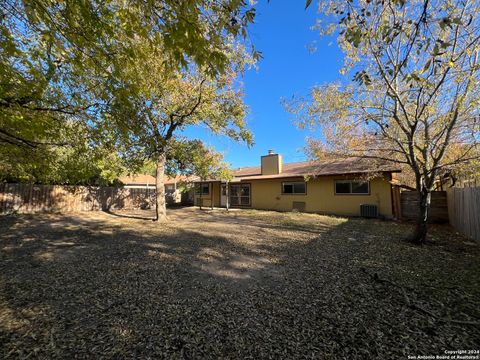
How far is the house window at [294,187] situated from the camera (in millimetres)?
16250

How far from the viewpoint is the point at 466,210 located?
26.5ft

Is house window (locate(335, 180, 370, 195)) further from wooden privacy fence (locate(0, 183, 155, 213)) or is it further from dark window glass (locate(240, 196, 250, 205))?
wooden privacy fence (locate(0, 183, 155, 213))

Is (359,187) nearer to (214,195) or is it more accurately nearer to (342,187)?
(342,187)

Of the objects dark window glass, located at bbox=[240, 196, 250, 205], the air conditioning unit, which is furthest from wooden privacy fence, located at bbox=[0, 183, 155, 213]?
the air conditioning unit

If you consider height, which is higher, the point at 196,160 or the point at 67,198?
the point at 196,160

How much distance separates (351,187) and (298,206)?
369 cm

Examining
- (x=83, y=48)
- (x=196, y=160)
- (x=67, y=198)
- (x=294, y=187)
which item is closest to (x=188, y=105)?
(x=196, y=160)

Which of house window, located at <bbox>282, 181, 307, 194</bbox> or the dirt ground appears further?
house window, located at <bbox>282, 181, 307, 194</bbox>

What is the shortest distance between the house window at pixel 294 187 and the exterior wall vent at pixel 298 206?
2.44ft

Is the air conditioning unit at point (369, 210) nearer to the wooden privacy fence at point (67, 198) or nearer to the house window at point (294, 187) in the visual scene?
the house window at point (294, 187)

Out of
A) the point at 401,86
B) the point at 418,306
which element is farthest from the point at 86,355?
the point at 401,86

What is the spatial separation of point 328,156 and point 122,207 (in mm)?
16406

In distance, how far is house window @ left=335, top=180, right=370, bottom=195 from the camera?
13.5 meters

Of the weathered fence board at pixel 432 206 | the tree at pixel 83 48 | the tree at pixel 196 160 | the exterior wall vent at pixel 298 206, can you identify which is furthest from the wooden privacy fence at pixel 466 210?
the tree at pixel 196 160
